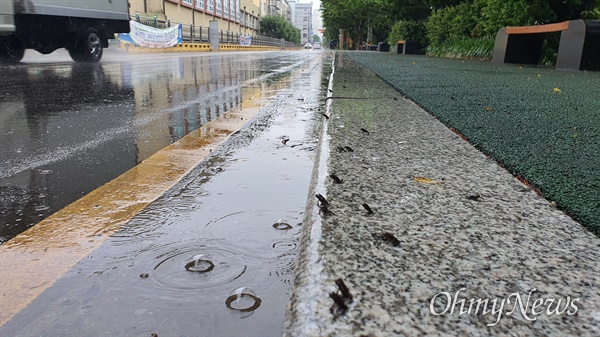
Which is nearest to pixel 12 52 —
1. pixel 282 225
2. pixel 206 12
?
pixel 282 225

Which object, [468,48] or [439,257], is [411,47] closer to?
[468,48]

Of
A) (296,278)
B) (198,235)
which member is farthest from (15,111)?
(296,278)

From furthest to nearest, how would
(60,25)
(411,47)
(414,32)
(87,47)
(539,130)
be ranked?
1. (414,32)
2. (411,47)
3. (87,47)
4. (60,25)
5. (539,130)

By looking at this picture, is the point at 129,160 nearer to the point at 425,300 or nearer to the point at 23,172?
the point at 23,172

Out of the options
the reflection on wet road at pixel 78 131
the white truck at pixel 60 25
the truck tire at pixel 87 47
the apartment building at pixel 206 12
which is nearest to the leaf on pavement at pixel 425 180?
the reflection on wet road at pixel 78 131

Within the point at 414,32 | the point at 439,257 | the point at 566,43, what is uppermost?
the point at 414,32

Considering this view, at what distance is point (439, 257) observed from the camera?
1146 millimetres

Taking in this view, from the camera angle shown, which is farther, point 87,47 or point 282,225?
point 87,47

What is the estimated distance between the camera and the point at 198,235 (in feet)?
5.39

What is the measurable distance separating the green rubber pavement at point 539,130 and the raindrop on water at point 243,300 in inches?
39.6

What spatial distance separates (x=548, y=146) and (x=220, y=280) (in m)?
1.96

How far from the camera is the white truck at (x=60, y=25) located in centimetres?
1043

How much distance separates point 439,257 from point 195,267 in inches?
28.3

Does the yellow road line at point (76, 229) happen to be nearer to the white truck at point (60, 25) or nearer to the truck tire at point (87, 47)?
the white truck at point (60, 25)
